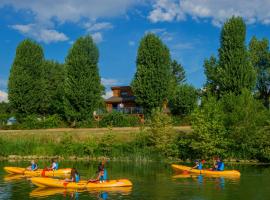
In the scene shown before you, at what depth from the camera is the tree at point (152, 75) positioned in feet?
222

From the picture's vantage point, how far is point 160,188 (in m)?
31.6

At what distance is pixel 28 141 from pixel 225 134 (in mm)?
22590

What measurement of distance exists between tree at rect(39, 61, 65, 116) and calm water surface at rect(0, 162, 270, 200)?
102 ft

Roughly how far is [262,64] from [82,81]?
35.3 meters

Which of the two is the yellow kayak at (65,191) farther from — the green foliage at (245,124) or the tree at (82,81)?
the tree at (82,81)

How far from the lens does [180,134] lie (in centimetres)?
5431

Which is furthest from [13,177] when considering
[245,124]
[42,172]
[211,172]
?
[245,124]

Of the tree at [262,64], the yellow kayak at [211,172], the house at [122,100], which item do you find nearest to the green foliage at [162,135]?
the yellow kayak at [211,172]

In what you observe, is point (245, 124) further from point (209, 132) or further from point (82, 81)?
point (82, 81)

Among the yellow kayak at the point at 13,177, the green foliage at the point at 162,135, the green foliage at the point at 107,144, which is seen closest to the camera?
the yellow kayak at the point at 13,177

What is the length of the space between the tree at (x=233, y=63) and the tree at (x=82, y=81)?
17.7 m

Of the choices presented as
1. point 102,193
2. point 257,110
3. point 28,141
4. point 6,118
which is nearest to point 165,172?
point 102,193

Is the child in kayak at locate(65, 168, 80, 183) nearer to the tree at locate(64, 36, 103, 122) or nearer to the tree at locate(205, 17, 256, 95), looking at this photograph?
the tree at locate(64, 36, 103, 122)

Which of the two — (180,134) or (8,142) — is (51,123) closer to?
(8,142)
